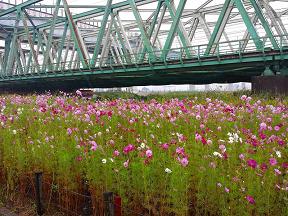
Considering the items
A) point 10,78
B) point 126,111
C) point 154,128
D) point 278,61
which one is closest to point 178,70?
point 278,61

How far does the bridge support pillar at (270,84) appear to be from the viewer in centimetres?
1720

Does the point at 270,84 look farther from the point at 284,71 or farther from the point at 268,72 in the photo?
the point at 284,71

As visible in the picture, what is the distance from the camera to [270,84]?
17.6 m

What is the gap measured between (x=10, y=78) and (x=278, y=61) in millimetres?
34072

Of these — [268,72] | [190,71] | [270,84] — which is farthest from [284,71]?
[190,71]

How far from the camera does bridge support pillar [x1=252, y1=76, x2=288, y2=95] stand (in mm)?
17203

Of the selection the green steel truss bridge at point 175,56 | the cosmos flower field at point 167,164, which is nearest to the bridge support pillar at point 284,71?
the green steel truss bridge at point 175,56

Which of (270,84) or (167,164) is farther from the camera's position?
(270,84)

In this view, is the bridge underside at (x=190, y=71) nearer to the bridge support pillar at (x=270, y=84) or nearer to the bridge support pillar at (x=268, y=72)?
the bridge support pillar at (x=268, y=72)

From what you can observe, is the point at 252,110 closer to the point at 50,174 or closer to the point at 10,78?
the point at 50,174

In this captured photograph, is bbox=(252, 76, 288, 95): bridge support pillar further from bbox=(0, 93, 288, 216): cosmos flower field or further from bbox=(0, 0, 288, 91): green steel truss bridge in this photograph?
bbox=(0, 93, 288, 216): cosmos flower field

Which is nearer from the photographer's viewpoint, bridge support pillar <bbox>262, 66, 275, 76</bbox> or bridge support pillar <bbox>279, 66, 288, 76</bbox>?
bridge support pillar <bbox>279, 66, 288, 76</bbox>

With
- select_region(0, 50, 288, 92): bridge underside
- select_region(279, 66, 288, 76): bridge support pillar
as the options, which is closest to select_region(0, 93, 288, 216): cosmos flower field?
select_region(279, 66, 288, 76): bridge support pillar

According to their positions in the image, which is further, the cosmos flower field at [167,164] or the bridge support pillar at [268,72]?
the bridge support pillar at [268,72]
